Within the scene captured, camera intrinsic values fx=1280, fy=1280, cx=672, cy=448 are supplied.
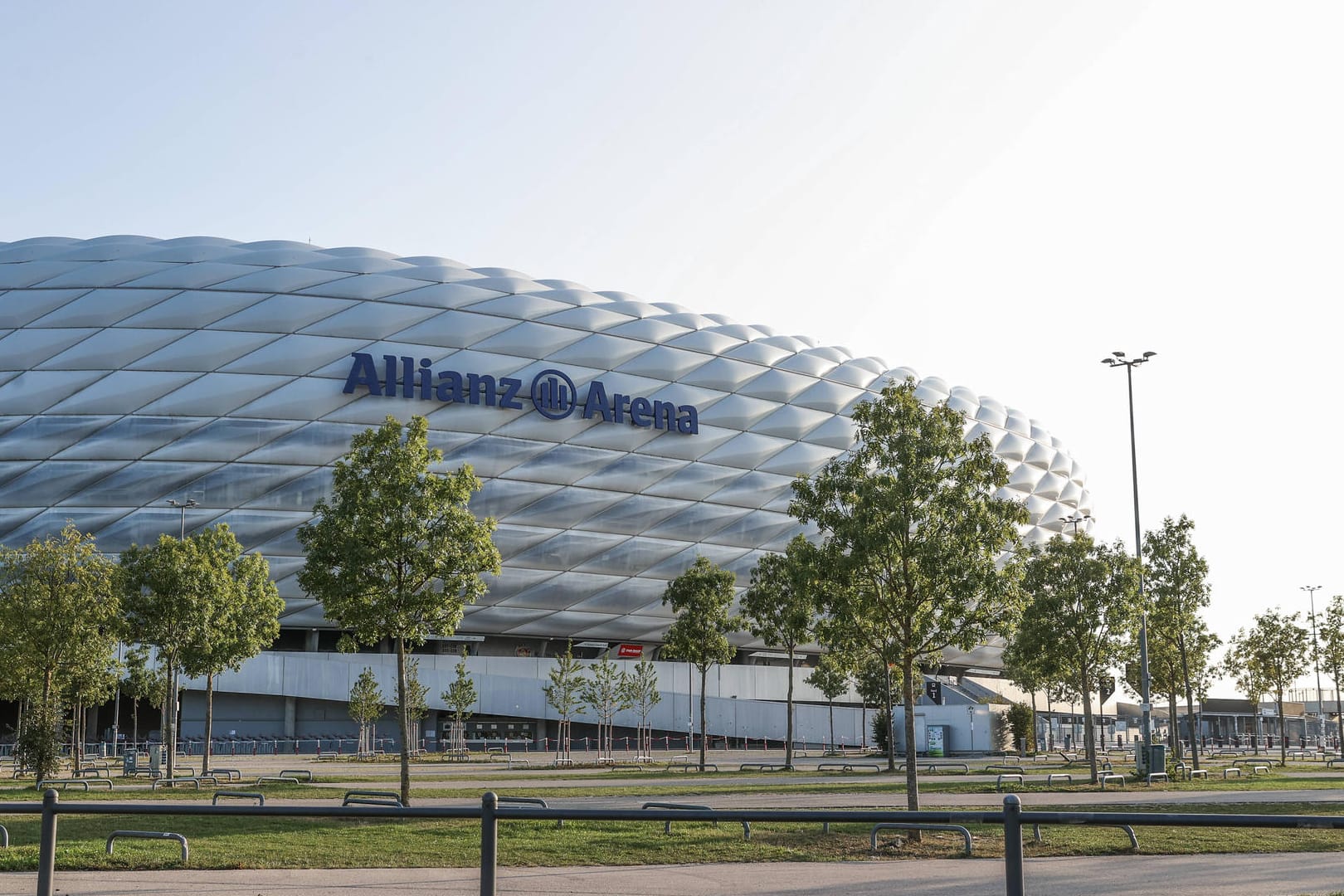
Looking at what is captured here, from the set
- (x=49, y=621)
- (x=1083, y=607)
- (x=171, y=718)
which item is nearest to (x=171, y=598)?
(x=49, y=621)

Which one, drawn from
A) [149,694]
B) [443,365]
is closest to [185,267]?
[443,365]

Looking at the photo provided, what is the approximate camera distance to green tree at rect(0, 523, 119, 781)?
2992 centimetres

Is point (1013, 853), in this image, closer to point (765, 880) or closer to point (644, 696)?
point (765, 880)

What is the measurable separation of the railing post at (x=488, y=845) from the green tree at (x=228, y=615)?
25889 mm

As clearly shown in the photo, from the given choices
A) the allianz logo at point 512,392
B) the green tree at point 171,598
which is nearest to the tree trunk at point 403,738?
the green tree at point 171,598

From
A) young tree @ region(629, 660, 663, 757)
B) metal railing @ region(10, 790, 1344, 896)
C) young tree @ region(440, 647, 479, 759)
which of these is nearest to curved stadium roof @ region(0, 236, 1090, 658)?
young tree @ region(629, 660, 663, 757)

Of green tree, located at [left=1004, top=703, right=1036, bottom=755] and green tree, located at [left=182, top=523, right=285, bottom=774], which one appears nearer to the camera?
green tree, located at [left=182, top=523, right=285, bottom=774]

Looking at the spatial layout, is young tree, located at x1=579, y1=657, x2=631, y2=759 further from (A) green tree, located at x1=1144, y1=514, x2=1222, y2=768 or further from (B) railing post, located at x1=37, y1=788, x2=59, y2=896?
(B) railing post, located at x1=37, y1=788, x2=59, y2=896

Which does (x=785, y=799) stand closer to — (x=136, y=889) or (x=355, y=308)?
(x=136, y=889)

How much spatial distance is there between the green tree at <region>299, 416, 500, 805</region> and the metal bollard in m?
15.0

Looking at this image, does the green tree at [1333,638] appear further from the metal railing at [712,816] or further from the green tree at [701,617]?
the metal railing at [712,816]

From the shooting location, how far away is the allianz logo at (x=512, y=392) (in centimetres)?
5956

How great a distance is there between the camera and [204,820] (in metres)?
17.2

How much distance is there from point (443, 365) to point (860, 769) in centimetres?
3133
